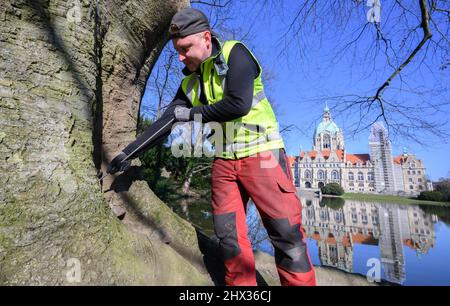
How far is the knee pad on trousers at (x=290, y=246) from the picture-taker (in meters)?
1.30

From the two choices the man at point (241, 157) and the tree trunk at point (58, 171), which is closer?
the tree trunk at point (58, 171)

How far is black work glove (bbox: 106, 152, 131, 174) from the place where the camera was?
175cm

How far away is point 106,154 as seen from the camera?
198 centimetres

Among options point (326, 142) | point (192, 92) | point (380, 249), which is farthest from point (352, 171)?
point (192, 92)

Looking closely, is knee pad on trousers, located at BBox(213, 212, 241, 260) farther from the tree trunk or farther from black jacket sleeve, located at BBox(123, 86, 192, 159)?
black jacket sleeve, located at BBox(123, 86, 192, 159)

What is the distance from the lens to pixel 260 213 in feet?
4.55

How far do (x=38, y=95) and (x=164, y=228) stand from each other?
3.65 feet

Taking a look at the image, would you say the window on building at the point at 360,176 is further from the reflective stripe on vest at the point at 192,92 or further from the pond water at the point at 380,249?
the reflective stripe on vest at the point at 192,92

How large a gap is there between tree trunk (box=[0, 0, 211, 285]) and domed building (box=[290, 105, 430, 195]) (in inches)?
1713

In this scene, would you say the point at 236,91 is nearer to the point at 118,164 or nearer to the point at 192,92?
the point at 192,92

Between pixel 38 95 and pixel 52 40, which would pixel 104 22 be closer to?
pixel 52 40

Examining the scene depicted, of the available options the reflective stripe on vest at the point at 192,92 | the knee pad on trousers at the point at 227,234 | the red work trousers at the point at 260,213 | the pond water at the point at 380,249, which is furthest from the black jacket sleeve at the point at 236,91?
the pond water at the point at 380,249

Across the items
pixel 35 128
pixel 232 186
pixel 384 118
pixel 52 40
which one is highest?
pixel 384 118
